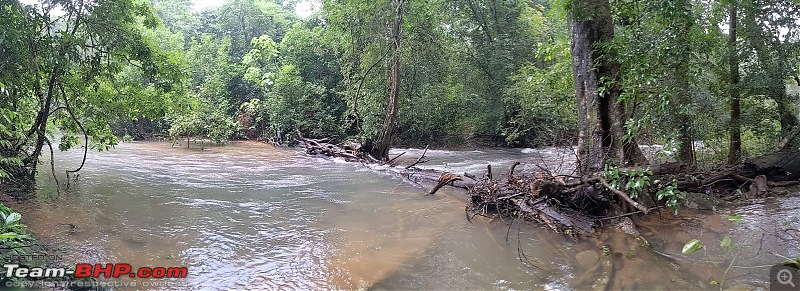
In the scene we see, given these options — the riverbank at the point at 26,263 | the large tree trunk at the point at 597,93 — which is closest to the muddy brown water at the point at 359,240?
the riverbank at the point at 26,263

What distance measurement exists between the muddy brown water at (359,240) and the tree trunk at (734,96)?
8.07 ft

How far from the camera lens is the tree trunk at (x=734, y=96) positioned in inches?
338

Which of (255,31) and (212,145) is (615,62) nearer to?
(212,145)

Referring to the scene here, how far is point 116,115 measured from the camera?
8.50 meters

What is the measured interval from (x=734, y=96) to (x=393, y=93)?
783 centimetres

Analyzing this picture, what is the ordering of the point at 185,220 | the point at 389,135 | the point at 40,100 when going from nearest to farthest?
the point at 185,220
the point at 40,100
the point at 389,135

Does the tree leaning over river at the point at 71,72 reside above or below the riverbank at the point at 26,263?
above

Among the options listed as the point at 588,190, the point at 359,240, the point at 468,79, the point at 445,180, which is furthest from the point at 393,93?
the point at 359,240

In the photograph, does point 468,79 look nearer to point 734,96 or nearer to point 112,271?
point 734,96

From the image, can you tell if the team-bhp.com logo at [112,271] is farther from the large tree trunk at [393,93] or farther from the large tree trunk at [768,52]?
the large tree trunk at [768,52]

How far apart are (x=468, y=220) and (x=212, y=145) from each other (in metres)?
15.9

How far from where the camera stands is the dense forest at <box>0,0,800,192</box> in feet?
19.7

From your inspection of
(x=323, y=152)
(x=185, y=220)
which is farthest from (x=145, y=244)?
(x=323, y=152)

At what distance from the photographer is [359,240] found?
5.25 m
